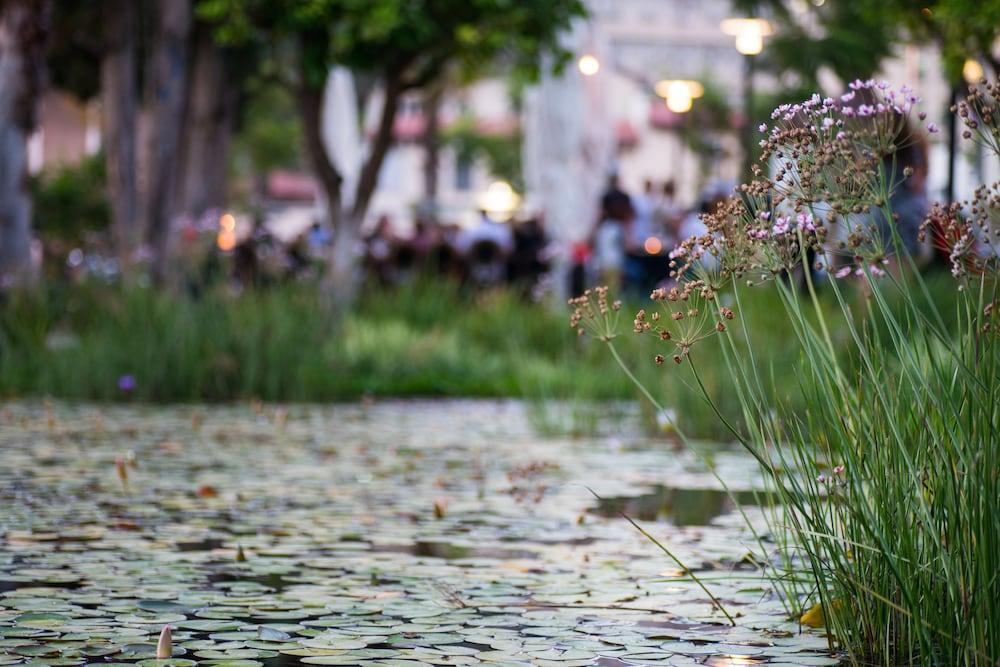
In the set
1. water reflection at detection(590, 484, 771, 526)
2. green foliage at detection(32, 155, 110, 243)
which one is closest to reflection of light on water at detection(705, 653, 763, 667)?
water reflection at detection(590, 484, 771, 526)

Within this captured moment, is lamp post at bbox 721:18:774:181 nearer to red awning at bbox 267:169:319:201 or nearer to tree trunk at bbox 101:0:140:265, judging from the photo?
tree trunk at bbox 101:0:140:265

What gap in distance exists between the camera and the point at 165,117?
18.8 meters

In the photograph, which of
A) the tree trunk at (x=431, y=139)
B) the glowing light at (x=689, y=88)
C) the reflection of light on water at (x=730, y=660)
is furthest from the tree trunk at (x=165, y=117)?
the tree trunk at (x=431, y=139)

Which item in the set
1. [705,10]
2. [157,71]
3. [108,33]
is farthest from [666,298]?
[705,10]

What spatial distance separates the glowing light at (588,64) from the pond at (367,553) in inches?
547

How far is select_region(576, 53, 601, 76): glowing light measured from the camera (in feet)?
78.2

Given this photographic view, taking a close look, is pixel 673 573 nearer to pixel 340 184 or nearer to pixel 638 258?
pixel 340 184

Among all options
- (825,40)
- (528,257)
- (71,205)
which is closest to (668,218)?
(528,257)

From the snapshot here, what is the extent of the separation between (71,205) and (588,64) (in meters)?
6.76

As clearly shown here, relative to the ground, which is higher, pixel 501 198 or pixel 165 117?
pixel 501 198

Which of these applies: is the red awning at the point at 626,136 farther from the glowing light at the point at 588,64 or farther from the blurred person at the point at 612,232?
the blurred person at the point at 612,232

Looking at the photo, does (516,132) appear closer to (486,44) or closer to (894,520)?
(486,44)

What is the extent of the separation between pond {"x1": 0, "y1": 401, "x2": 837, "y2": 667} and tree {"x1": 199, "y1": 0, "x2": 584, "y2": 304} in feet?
19.5

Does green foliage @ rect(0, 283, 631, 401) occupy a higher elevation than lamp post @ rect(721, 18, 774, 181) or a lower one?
lower
